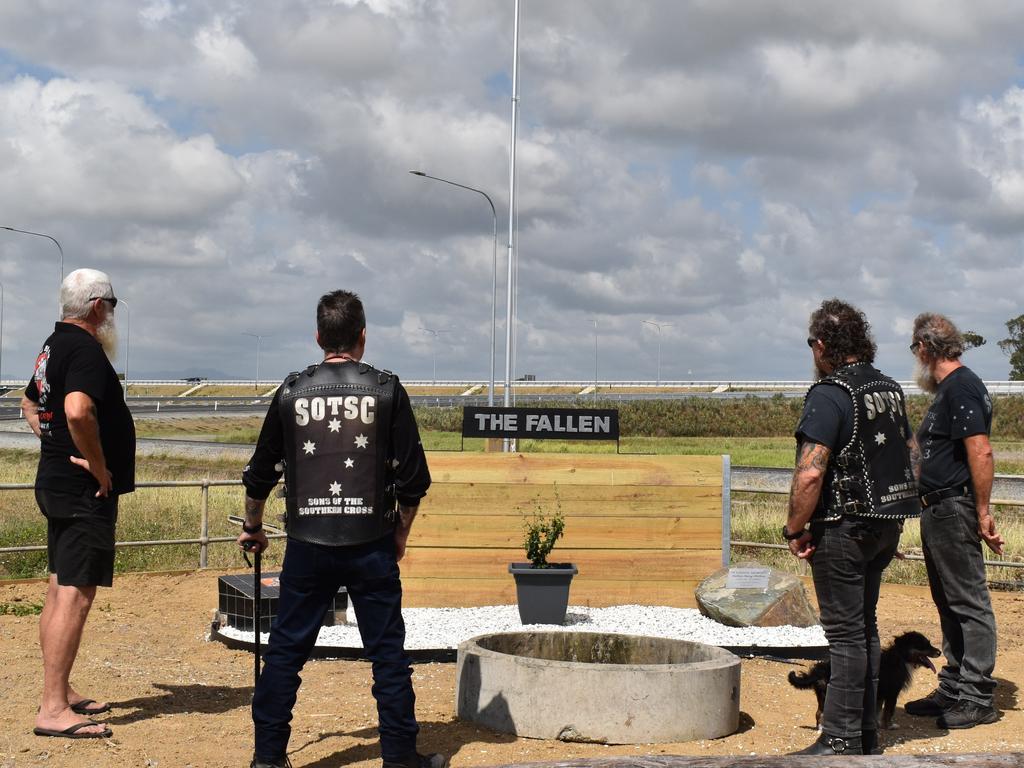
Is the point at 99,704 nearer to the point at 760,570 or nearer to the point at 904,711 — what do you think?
the point at 904,711

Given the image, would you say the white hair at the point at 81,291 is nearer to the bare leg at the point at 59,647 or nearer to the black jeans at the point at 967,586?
the bare leg at the point at 59,647

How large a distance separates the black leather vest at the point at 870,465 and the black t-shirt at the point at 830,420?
0.02 meters

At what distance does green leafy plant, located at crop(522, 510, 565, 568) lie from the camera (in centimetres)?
838

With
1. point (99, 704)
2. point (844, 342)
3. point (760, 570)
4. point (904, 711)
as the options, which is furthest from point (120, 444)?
point (760, 570)

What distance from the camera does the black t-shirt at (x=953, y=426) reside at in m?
5.89

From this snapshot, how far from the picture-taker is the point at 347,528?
14.9 feet

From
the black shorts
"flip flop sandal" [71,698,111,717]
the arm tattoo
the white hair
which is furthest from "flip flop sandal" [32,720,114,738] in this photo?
the arm tattoo

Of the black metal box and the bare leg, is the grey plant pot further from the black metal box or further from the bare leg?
the bare leg

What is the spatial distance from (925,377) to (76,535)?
436 centimetres

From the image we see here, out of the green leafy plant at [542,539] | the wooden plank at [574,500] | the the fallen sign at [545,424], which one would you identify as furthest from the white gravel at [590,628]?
the the fallen sign at [545,424]

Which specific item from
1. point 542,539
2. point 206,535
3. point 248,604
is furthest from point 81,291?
point 206,535

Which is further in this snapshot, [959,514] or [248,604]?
[248,604]

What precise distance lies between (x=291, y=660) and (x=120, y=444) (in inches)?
60.2

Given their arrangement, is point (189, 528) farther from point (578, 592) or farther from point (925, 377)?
point (925, 377)
